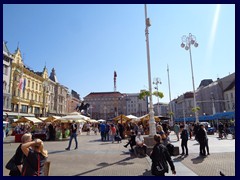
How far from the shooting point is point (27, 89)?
165 feet

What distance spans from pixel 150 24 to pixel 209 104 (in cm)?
6583

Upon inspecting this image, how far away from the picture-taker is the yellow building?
43.7m

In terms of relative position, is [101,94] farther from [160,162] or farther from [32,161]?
[32,161]

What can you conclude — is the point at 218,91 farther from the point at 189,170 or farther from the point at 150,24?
the point at 189,170

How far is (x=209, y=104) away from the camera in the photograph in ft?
235

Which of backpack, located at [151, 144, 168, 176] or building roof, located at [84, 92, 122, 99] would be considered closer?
backpack, located at [151, 144, 168, 176]

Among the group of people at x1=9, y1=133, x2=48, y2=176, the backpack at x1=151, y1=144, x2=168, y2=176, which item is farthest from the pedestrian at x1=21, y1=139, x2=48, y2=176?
the backpack at x1=151, y1=144, x2=168, y2=176

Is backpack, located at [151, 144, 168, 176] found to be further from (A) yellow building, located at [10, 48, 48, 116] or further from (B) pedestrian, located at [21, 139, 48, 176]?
(A) yellow building, located at [10, 48, 48, 116]

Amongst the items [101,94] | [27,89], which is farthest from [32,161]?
[101,94]

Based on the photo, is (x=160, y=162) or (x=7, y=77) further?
→ (x=7, y=77)

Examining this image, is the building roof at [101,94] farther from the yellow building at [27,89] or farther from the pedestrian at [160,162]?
the pedestrian at [160,162]

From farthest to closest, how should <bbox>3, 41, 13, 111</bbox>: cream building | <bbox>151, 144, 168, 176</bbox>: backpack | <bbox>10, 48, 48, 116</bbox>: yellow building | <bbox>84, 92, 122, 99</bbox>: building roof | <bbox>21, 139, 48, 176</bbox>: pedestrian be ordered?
<bbox>84, 92, 122, 99</bbox>: building roof < <bbox>10, 48, 48, 116</bbox>: yellow building < <bbox>3, 41, 13, 111</bbox>: cream building < <bbox>151, 144, 168, 176</bbox>: backpack < <bbox>21, 139, 48, 176</bbox>: pedestrian

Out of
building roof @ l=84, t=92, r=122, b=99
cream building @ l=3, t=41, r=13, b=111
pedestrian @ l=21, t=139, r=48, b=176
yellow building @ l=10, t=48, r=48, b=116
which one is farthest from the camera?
building roof @ l=84, t=92, r=122, b=99
